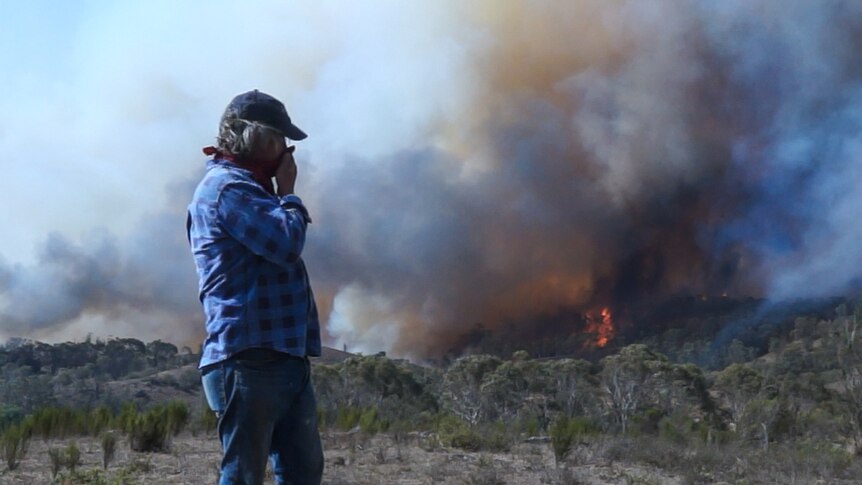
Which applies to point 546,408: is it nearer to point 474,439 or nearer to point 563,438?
point 474,439

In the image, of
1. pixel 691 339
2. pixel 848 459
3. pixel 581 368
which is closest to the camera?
pixel 848 459

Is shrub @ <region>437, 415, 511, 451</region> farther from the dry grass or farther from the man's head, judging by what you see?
the man's head

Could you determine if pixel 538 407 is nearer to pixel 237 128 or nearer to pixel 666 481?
pixel 666 481

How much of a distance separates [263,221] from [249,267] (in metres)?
0.15

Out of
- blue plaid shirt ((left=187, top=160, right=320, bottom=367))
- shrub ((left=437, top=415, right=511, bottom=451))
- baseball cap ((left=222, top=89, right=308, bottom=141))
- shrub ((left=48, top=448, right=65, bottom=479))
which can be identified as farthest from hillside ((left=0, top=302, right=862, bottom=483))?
baseball cap ((left=222, top=89, right=308, bottom=141))

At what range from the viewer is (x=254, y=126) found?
8.55 ft

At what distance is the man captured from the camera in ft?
8.04

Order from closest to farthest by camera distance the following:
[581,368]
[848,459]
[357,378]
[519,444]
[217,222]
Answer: [217,222]
[848,459]
[519,444]
[357,378]
[581,368]

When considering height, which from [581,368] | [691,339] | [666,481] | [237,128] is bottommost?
[666,481]

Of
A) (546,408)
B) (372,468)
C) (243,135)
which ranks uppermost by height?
(546,408)

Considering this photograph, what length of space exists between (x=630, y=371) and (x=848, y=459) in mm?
12703

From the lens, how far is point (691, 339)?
37000 mm

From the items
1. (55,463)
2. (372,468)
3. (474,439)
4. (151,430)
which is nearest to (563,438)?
(474,439)

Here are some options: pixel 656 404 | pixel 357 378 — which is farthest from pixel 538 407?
pixel 357 378
